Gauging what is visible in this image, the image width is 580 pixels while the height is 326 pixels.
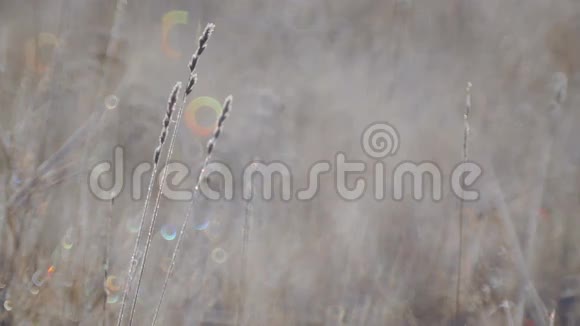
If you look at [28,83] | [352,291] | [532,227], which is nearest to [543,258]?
[532,227]

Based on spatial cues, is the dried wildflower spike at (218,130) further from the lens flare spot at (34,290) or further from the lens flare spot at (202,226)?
the lens flare spot at (202,226)

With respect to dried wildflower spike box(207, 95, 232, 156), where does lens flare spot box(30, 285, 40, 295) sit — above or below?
below

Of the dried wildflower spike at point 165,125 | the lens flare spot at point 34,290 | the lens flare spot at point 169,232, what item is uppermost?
the dried wildflower spike at point 165,125

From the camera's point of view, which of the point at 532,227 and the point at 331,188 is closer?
the point at 532,227

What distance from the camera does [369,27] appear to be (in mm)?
3123

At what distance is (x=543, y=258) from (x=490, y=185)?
249 millimetres

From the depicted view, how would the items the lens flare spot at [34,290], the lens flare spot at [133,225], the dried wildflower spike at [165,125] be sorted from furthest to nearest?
the lens flare spot at [133,225] → the lens flare spot at [34,290] → the dried wildflower spike at [165,125]

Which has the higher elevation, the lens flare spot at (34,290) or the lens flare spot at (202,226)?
the lens flare spot at (202,226)

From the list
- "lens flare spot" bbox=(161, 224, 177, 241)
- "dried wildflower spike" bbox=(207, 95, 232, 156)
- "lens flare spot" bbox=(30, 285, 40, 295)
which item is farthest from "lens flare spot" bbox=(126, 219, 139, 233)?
"dried wildflower spike" bbox=(207, 95, 232, 156)

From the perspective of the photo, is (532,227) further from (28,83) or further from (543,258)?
(28,83)

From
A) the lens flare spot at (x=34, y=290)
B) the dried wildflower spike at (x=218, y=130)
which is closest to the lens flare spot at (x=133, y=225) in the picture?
the lens flare spot at (x=34, y=290)

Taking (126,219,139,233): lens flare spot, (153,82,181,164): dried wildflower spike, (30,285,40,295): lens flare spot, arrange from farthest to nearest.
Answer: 1. (126,219,139,233): lens flare spot
2. (30,285,40,295): lens flare spot
3. (153,82,181,164): dried wildflower spike

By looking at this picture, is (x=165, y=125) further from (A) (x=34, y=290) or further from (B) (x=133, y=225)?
(B) (x=133, y=225)

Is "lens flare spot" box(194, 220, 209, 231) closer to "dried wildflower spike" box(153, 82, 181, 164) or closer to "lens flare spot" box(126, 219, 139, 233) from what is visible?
"lens flare spot" box(126, 219, 139, 233)
